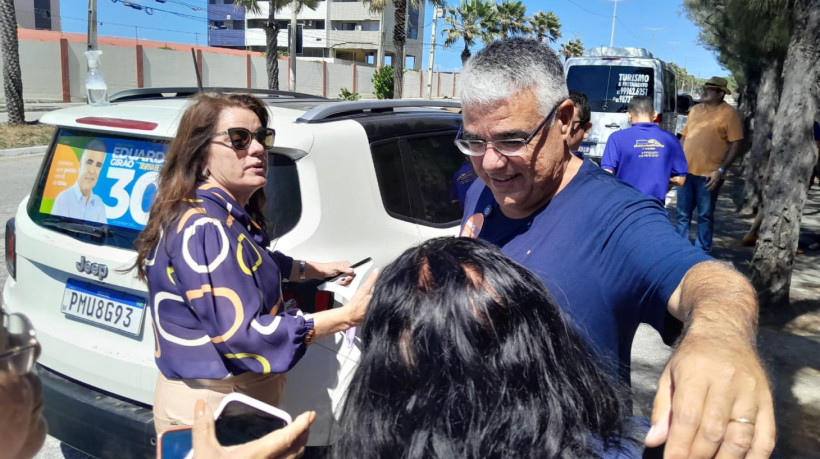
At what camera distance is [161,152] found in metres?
2.53

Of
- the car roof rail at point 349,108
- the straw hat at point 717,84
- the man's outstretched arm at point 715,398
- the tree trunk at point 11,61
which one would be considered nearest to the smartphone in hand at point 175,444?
the man's outstretched arm at point 715,398

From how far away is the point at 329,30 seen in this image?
62562 millimetres

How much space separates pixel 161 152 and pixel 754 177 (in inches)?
375

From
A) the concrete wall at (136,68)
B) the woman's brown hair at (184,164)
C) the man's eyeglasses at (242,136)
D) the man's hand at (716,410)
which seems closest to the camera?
the man's hand at (716,410)

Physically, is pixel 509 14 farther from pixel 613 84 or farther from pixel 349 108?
pixel 349 108

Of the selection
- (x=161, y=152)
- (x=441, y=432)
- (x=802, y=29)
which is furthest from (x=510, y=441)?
(x=802, y=29)

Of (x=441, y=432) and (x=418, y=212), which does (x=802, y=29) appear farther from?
(x=441, y=432)

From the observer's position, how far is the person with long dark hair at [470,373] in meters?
1.02

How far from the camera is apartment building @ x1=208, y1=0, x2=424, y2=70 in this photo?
62094mm

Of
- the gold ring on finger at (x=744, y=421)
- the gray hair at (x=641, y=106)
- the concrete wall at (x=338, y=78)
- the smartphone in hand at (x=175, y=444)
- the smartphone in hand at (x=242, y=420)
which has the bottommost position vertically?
the smartphone in hand at (x=175, y=444)

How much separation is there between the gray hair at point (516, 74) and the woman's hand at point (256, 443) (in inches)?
38.2

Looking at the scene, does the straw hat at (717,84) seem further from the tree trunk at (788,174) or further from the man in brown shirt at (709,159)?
the tree trunk at (788,174)

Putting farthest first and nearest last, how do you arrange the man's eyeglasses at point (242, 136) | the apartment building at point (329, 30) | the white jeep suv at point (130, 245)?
the apartment building at point (329, 30), the white jeep suv at point (130, 245), the man's eyeglasses at point (242, 136)

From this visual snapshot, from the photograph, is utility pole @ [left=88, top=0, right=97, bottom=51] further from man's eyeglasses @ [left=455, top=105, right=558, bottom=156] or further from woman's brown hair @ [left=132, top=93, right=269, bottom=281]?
man's eyeglasses @ [left=455, top=105, right=558, bottom=156]
